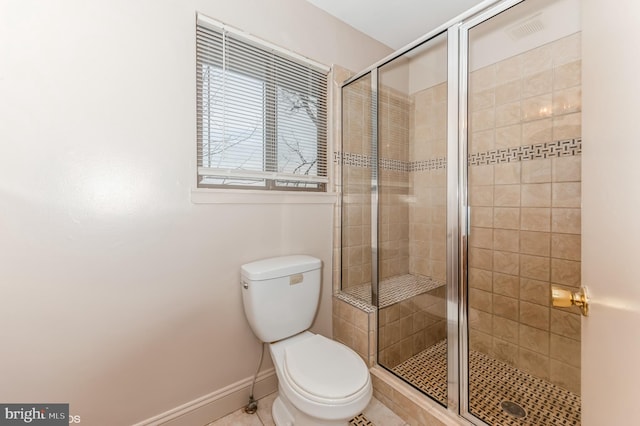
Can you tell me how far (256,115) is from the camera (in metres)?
1.51

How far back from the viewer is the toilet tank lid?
1345 mm

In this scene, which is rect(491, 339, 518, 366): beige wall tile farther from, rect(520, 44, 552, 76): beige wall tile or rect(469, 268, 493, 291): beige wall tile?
rect(520, 44, 552, 76): beige wall tile

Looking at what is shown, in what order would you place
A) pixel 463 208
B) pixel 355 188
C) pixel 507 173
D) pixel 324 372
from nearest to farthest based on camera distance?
1. pixel 324 372
2. pixel 463 208
3. pixel 507 173
4. pixel 355 188

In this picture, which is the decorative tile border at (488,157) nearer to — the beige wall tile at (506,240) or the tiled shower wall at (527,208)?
the tiled shower wall at (527,208)

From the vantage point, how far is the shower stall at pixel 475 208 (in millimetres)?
1308

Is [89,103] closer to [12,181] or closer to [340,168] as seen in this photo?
[12,181]

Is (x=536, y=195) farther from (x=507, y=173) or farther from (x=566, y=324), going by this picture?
(x=566, y=324)

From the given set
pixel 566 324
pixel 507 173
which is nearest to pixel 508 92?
pixel 507 173

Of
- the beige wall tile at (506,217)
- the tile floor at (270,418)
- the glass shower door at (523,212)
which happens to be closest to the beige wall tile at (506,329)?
the glass shower door at (523,212)

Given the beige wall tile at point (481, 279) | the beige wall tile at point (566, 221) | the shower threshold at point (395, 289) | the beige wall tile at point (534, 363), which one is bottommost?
the beige wall tile at point (534, 363)

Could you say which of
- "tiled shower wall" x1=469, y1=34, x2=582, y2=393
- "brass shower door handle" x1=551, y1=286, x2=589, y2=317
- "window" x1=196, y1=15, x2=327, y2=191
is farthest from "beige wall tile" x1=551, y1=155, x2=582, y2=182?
"window" x1=196, y1=15, x2=327, y2=191

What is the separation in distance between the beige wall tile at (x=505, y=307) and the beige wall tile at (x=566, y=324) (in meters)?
0.17

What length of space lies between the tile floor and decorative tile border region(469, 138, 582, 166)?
1.36m
